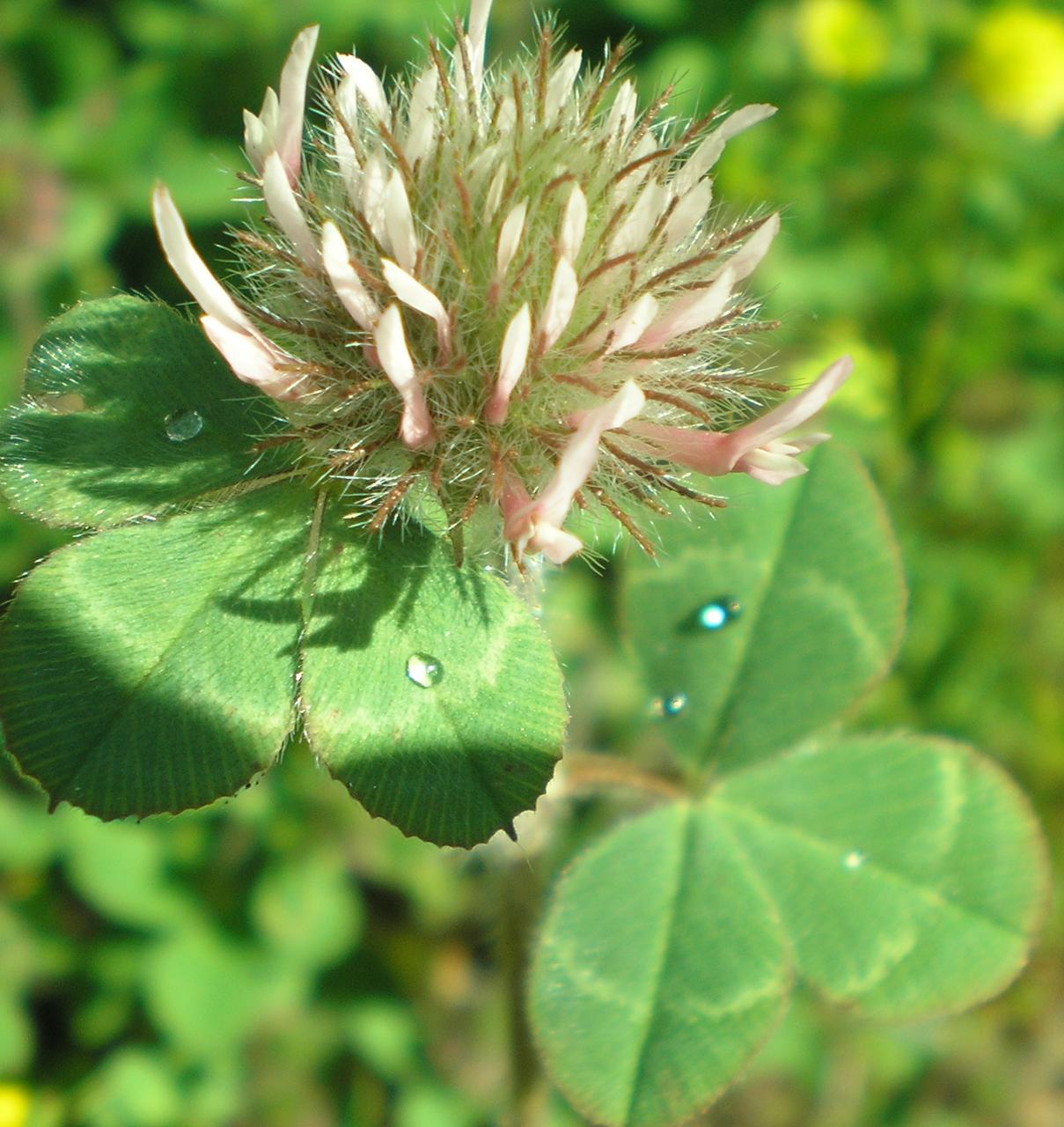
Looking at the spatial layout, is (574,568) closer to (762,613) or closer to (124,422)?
(762,613)

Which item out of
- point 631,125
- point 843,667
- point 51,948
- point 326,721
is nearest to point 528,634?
point 326,721

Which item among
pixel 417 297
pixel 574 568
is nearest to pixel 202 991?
pixel 574 568

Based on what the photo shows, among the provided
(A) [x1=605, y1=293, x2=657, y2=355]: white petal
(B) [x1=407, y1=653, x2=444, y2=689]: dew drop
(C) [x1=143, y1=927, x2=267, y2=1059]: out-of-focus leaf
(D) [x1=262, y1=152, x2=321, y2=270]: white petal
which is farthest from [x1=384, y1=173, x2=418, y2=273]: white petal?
(C) [x1=143, y1=927, x2=267, y2=1059]: out-of-focus leaf

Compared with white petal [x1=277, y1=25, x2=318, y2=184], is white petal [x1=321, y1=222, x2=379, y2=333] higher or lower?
lower

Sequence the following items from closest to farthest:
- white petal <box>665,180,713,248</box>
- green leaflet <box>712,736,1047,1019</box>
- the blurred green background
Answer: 1. white petal <box>665,180,713,248</box>
2. green leaflet <box>712,736,1047,1019</box>
3. the blurred green background

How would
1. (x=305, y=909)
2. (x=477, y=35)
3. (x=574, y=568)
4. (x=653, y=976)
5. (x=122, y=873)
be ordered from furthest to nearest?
1. (x=574, y=568)
2. (x=305, y=909)
3. (x=122, y=873)
4. (x=653, y=976)
5. (x=477, y=35)

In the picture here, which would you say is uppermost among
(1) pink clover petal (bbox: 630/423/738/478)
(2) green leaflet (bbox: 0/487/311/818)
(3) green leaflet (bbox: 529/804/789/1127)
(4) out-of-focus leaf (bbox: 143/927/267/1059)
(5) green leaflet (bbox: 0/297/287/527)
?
(1) pink clover petal (bbox: 630/423/738/478)

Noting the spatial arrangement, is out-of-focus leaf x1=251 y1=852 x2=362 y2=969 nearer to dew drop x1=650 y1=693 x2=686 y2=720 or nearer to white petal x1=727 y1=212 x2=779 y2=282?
dew drop x1=650 y1=693 x2=686 y2=720
